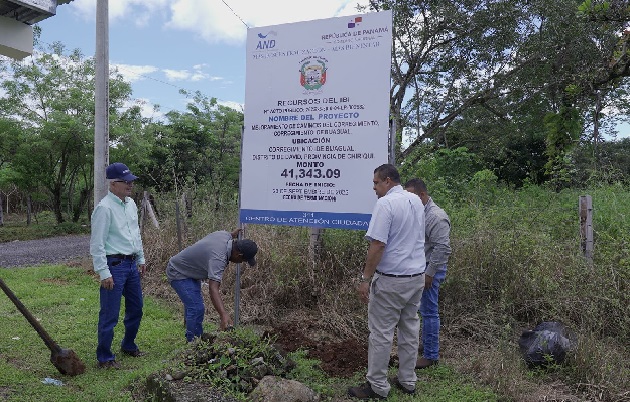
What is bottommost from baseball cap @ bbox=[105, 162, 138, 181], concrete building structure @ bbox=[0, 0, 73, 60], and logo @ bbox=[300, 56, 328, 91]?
baseball cap @ bbox=[105, 162, 138, 181]

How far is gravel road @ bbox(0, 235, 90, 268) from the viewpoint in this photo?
37.9ft

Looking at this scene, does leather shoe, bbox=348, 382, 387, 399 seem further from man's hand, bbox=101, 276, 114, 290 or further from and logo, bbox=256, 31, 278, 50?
and logo, bbox=256, 31, 278, 50

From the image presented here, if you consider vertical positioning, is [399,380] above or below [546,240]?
below

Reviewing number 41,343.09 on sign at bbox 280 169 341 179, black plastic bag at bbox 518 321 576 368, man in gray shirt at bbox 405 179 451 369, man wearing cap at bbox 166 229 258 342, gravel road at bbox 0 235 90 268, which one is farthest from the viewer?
gravel road at bbox 0 235 90 268

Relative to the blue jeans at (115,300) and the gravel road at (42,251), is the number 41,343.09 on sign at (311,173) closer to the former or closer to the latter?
the blue jeans at (115,300)

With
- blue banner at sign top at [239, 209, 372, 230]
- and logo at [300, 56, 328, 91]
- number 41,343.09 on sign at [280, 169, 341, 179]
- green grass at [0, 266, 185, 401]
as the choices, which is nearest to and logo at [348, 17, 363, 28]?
and logo at [300, 56, 328, 91]

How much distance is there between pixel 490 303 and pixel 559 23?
33.2 ft

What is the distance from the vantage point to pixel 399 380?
4094 millimetres

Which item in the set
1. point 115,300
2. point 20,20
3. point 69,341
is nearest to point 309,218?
point 115,300

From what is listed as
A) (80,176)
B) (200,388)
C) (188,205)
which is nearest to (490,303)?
(200,388)

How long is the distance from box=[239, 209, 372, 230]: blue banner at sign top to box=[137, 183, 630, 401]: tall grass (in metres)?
0.92

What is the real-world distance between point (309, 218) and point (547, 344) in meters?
2.49

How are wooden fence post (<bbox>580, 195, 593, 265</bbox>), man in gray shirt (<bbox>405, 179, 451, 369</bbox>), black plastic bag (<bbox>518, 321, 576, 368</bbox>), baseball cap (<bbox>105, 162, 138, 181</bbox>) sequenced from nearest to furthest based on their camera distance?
black plastic bag (<bbox>518, 321, 576, 368</bbox>), man in gray shirt (<bbox>405, 179, 451, 369</bbox>), baseball cap (<bbox>105, 162, 138, 181</bbox>), wooden fence post (<bbox>580, 195, 593, 265</bbox>)

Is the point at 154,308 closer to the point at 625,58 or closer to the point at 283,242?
the point at 283,242
